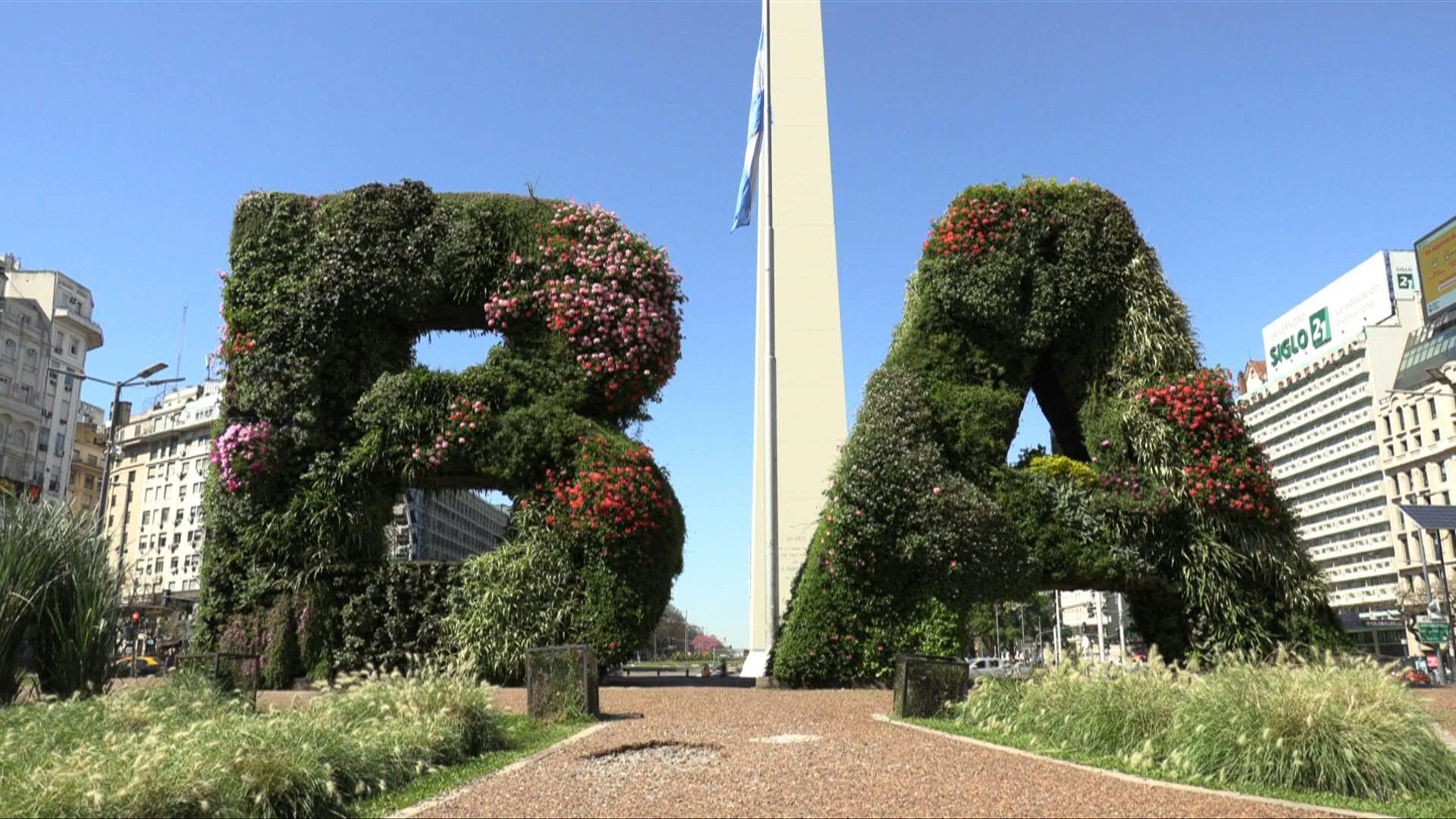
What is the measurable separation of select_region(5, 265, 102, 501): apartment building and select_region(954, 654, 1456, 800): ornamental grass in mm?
73161

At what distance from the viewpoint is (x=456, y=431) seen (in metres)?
17.3

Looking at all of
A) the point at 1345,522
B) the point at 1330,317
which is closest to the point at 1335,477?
the point at 1345,522

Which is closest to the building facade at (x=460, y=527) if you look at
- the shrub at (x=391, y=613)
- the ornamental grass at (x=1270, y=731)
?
the shrub at (x=391, y=613)

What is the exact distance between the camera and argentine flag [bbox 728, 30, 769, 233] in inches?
829

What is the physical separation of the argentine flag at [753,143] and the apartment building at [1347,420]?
6153cm

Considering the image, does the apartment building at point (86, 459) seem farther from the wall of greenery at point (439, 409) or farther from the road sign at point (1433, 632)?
the road sign at point (1433, 632)

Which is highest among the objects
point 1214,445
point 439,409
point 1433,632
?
point 439,409

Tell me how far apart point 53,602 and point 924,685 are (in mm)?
10244

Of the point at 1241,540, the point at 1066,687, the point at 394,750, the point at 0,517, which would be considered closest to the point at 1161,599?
the point at 1241,540

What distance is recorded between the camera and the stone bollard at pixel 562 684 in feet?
37.3

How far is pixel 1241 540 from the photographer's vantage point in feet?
54.4

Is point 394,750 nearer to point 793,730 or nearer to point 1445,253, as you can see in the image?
point 793,730

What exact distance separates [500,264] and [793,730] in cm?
1172

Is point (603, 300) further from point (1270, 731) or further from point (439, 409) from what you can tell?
point (1270, 731)
